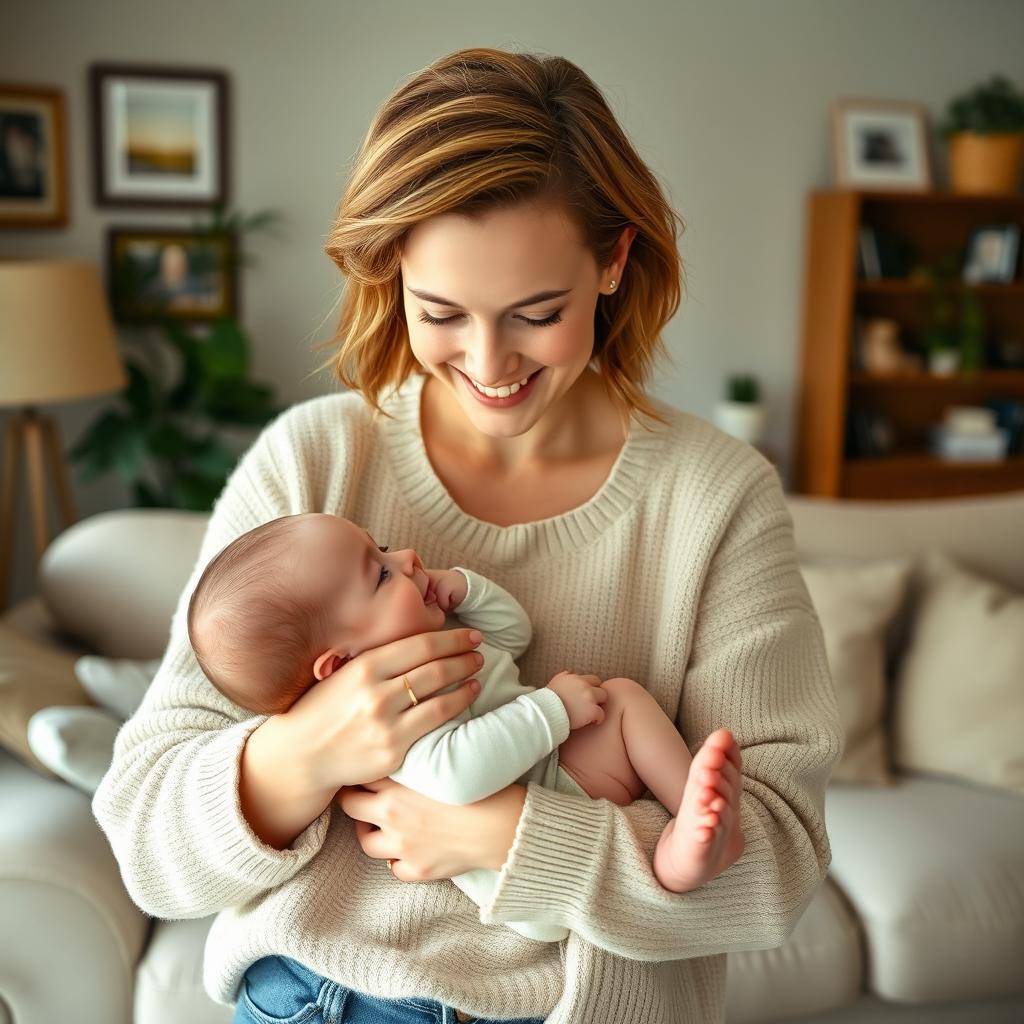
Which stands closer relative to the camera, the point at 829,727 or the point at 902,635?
the point at 829,727

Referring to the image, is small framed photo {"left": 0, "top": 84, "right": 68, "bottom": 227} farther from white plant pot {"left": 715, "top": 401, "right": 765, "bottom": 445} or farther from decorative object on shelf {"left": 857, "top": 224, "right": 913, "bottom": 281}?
decorative object on shelf {"left": 857, "top": 224, "right": 913, "bottom": 281}

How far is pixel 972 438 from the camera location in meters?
5.29

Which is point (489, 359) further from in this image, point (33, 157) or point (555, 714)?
point (33, 157)

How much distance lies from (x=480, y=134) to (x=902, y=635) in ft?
6.50

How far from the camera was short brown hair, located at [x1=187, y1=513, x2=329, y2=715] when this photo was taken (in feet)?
3.61

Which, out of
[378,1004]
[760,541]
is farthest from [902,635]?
[378,1004]

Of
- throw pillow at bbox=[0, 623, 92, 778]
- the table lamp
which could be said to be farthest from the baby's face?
the table lamp

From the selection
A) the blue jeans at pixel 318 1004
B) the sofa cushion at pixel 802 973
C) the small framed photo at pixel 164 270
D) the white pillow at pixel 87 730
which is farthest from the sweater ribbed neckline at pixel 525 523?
the small framed photo at pixel 164 270

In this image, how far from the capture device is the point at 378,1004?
1.08 meters

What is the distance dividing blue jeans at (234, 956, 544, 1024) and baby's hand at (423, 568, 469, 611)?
0.39 metres

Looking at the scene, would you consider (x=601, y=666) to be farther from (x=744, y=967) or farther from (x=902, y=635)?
(x=902, y=635)

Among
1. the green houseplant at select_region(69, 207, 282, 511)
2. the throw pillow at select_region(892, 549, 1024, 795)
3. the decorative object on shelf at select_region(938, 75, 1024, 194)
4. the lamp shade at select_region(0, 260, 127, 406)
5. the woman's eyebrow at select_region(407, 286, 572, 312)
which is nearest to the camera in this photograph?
the woman's eyebrow at select_region(407, 286, 572, 312)

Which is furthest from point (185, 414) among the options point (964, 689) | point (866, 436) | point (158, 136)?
point (866, 436)

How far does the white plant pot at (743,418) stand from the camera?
495 cm
